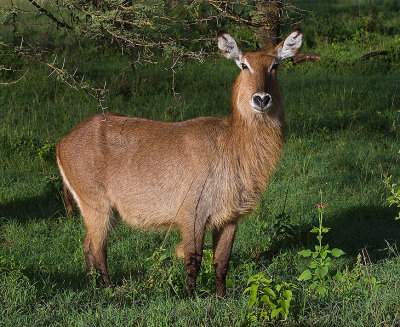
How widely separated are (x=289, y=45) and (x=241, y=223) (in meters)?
1.78

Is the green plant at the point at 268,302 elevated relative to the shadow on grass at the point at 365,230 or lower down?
elevated

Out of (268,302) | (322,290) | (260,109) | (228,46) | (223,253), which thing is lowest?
(223,253)

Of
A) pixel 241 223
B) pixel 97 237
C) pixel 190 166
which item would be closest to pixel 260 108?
pixel 190 166

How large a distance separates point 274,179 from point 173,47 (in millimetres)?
2806

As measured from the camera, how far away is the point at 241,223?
5555 millimetres

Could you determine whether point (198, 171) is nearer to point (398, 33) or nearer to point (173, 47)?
point (173, 47)

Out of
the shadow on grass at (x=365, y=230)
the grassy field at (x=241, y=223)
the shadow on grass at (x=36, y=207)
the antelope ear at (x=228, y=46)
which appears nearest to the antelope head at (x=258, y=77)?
the antelope ear at (x=228, y=46)

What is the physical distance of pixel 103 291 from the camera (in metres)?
4.12

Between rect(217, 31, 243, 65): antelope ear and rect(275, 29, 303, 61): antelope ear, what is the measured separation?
30 cm

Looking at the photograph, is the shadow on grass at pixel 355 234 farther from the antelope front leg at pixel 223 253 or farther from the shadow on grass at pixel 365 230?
the antelope front leg at pixel 223 253

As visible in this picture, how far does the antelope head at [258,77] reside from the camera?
4.12m

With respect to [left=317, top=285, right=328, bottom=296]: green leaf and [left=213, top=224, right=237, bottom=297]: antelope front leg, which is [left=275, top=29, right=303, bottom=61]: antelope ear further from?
[left=317, top=285, right=328, bottom=296]: green leaf

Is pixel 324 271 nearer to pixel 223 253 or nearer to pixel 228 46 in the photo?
pixel 223 253

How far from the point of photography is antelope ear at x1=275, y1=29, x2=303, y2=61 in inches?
177
